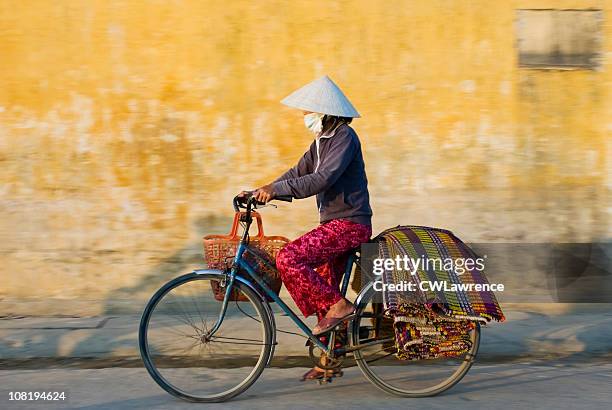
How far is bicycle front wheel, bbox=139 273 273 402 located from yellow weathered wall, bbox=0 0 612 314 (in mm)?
2477

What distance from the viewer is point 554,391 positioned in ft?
16.6

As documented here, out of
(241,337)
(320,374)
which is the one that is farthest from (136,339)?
(320,374)

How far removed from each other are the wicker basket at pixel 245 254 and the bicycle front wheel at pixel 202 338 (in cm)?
7

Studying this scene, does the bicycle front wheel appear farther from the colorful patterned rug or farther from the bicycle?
the colorful patterned rug

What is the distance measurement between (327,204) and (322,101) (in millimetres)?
605

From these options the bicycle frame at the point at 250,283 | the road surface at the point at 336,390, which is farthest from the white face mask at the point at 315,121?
the road surface at the point at 336,390

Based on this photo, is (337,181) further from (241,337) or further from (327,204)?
(241,337)

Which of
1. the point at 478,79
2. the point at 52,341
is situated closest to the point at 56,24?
the point at 52,341

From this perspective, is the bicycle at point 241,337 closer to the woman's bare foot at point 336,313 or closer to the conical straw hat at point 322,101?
the woman's bare foot at point 336,313

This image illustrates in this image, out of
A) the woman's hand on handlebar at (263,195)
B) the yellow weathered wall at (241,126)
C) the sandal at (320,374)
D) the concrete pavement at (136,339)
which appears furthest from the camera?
the yellow weathered wall at (241,126)

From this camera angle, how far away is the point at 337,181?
16.1 feet

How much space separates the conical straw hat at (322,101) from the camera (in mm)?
4812

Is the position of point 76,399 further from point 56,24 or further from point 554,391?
point 56,24

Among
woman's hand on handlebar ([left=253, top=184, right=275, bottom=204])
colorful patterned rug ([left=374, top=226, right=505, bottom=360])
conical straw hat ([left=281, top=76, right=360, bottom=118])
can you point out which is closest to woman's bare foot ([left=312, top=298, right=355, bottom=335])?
colorful patterned rug ([left=374, top=226, right=505, bottom=360])
